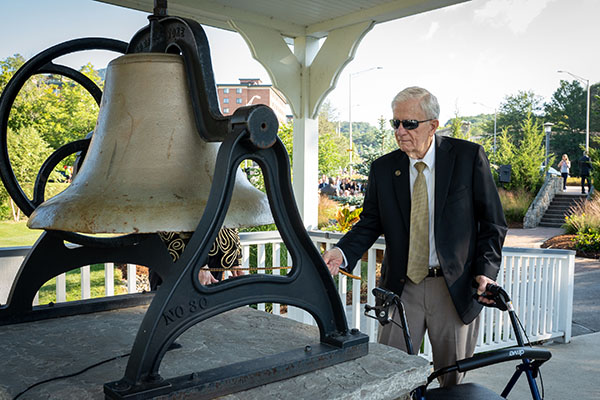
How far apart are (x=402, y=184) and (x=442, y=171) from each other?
189 mm

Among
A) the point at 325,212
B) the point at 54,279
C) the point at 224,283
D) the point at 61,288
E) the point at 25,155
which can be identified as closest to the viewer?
the point at 224,283

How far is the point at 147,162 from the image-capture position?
4.48ft

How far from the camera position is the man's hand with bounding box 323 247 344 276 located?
2.11 metres

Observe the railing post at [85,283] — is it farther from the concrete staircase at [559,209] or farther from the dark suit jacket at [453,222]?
the concrete staircase at [559,209]

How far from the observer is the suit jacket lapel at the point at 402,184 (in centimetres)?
240

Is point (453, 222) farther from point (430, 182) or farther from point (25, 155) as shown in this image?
point (25, 155)

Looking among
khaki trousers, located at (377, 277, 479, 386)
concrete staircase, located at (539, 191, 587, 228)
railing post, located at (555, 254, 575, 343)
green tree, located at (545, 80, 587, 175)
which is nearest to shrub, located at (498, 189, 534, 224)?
concrete staircase, located at (539, 191, 587, 228)

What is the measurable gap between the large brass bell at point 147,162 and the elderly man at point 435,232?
93cm

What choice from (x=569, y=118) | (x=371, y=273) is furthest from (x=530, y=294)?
(x=569, y=118)

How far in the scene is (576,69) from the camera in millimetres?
63969

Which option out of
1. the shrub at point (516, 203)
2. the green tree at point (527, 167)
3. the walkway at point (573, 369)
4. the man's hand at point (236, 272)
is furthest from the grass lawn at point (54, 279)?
the green tree at point (527, 167)

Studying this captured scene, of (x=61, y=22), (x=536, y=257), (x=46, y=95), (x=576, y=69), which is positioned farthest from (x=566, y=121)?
(x=536, y=257)

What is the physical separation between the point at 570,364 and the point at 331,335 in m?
4.44

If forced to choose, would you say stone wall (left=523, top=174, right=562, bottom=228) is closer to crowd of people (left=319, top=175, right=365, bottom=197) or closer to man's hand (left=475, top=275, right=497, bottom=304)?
crowd of people (left=319, top=175, right=365, bottom=197)
